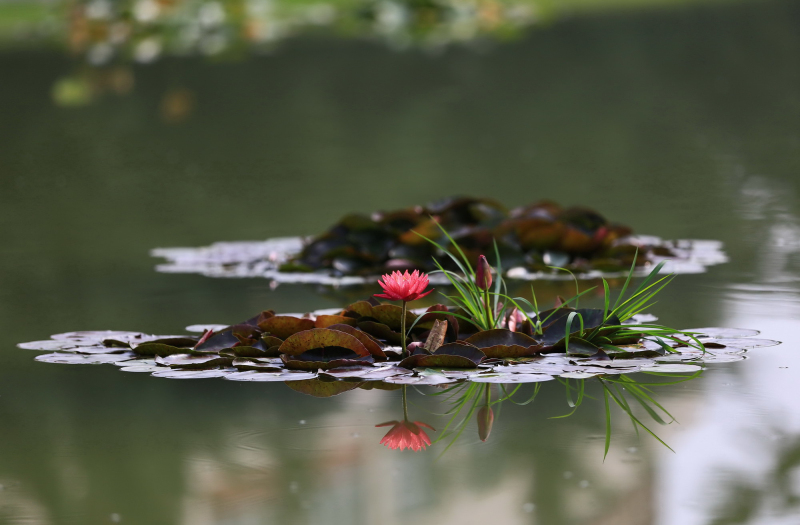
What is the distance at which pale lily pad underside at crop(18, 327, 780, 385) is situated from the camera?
3.40 metres

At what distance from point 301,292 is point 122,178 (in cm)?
571

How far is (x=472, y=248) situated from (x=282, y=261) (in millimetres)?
1147

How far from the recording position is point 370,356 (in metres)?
3.58

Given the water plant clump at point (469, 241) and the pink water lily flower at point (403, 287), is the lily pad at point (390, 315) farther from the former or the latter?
the water plant clump at point (469, 241)

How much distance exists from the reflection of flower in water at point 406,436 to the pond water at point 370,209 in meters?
0.04

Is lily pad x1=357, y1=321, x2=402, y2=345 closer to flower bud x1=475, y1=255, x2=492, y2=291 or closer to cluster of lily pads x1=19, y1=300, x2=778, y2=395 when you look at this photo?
cluster of lily pads x1=19, y1=300, x2=778, y2=395

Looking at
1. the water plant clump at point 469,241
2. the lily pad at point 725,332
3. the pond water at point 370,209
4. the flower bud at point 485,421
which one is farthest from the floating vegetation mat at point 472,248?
the flower bud at point 485,421

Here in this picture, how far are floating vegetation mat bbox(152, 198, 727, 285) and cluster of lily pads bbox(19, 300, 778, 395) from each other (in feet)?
5.77

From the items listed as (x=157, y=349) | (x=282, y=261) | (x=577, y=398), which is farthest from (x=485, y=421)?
(x=282, y=261)

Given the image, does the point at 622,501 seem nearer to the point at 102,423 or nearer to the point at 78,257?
the point at 102,423

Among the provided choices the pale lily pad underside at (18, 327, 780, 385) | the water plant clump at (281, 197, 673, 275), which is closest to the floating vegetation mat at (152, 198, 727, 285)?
the water plant clump at (281, 197, 673, 275)

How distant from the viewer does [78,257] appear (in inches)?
258

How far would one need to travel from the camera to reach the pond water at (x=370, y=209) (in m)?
2.65

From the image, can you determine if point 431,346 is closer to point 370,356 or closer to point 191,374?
point 370,356
